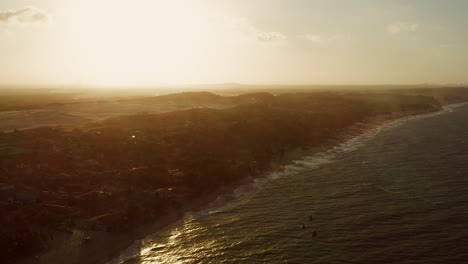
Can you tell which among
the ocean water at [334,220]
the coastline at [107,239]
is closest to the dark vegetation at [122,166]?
the coastline at [107,239]

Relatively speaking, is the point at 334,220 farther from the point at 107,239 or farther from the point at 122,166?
the point at 122,166

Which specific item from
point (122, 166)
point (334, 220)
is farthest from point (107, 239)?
point (334, 220)

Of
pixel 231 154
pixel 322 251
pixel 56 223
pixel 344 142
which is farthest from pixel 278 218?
pixel 344 142

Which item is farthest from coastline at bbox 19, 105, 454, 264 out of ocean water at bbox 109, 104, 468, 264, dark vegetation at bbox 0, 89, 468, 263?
ocean water at bbox 109, 104, 468, 264

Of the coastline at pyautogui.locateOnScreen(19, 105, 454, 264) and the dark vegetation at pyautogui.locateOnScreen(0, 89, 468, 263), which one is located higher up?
the dark vegetation at pyautogui.locateOnScreen(0, 89, 468, 263)

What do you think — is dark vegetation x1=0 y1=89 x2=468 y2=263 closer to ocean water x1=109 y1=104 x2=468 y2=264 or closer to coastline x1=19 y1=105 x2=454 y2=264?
coastline x1=19 y1=105 x2=454 y2=264

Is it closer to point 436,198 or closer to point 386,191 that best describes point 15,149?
point 386,191
